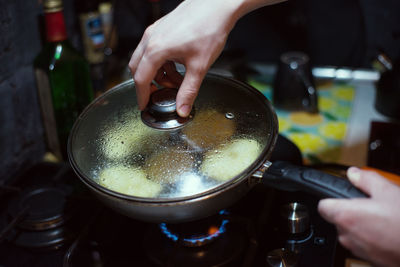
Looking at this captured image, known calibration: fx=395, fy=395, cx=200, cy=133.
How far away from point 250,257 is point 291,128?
0.58 meters

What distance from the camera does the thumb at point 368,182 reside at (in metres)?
0.57

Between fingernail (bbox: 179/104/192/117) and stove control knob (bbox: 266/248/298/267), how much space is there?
0.98 ft

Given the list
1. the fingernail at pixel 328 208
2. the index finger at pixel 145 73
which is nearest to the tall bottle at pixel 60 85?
the index finger at pixel 145 73

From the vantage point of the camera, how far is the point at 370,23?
140 centimetres

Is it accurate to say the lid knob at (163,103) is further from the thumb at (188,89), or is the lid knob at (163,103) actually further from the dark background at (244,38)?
the dark background at (244,38)

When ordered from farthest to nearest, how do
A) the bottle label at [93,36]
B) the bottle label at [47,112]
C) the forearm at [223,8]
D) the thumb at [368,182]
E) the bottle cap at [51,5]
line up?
1. the bottle label at [93,36]
2. the bottle label at [47,112]
3. the bottle cap at [51,5]
4. the forearm at [223,8]
5. the thumb at [368,182]

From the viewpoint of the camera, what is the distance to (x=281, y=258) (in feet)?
2.33

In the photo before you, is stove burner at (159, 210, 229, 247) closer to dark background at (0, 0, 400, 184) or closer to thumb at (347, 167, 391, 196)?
thumb at (347, 167, 391, 196)

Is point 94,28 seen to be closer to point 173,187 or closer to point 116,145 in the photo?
point 116,145

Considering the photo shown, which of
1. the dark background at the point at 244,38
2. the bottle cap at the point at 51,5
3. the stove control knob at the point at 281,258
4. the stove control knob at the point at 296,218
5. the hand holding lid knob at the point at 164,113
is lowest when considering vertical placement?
the stove control knob at the point at 281,258

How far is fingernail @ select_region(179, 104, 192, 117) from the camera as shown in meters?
0.69

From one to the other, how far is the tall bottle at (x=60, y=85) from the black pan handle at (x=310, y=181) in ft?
2.15

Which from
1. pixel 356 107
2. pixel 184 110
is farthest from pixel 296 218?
pixel 356 107

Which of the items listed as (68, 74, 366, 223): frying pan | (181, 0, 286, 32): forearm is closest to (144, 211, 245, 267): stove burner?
(68, 74, 366, 223): frying pan
